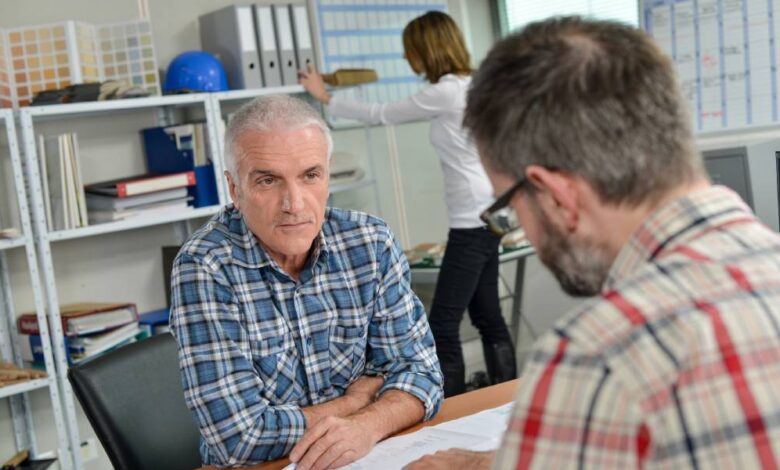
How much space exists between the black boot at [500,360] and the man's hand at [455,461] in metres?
2.46

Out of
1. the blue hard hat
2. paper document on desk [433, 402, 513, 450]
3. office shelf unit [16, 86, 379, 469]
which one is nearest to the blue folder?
office shelf unit [16, 86, 379, 469]

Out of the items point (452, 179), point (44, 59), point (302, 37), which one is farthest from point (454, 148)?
point (44, 59)

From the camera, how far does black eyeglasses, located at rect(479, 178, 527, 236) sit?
873 millimetres

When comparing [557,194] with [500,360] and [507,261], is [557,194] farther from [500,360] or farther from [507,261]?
[507,261]

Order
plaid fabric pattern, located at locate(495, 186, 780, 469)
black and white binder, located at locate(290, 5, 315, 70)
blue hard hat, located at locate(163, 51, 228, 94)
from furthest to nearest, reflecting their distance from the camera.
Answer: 1. black and white binder, located at locate(290, 5, 315, 70)
2. blue hard hat, located at locate(163, 51, 228, 94)
3. plaid fabric pattern, located at locate(495, 186, 780, 469)

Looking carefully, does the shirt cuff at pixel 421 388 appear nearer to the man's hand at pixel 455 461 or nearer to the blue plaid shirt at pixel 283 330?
the blue plaid shirt at pixel 283 330

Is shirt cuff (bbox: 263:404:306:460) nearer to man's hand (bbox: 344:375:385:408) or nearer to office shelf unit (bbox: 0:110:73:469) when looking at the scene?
man's hand (bbox: 344:375:385:408)

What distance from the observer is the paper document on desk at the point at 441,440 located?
1354mm

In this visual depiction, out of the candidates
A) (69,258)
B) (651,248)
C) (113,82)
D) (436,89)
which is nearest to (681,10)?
(436,89)

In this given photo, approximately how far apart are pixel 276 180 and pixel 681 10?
8.76 feet

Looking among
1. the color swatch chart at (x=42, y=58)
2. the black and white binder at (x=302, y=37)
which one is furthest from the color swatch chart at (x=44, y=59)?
the black and white binder at (x=302, y=37)

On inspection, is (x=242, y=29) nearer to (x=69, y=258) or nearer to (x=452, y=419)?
(x=69, y=258)

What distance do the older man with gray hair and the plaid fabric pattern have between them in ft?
2.58

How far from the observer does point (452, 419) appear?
1.55m
